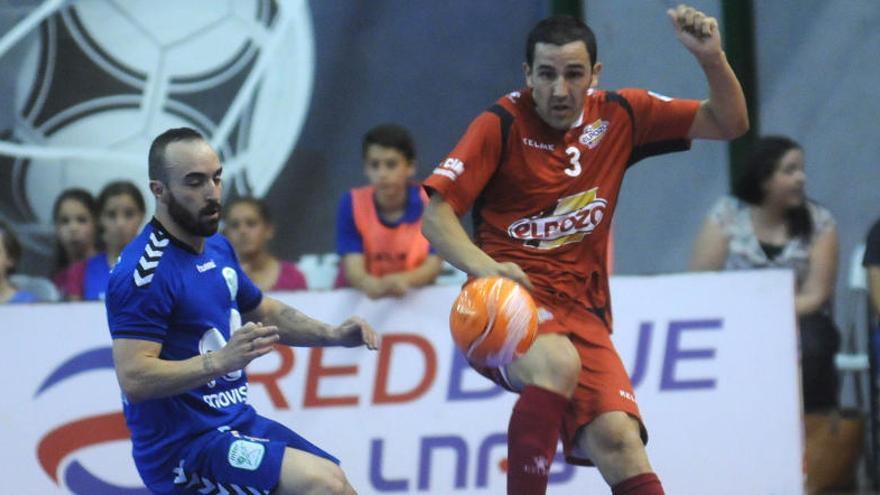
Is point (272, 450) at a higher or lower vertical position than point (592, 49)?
lower

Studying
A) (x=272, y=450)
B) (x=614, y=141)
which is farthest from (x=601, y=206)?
(x=272, y=450)

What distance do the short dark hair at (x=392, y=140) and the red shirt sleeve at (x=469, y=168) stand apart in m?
2.26

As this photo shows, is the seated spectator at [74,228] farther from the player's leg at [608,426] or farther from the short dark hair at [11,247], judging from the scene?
the player's leg at [608,426]

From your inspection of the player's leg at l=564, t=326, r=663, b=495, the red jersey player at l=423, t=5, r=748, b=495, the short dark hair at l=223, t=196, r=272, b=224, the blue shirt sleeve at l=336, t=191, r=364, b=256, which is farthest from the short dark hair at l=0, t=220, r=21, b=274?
the player's leg at l=564, t=326, r=663, b=495

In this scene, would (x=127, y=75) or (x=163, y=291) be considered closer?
(x=163, y=291)

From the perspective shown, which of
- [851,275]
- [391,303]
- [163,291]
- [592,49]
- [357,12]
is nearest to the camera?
[163,291]

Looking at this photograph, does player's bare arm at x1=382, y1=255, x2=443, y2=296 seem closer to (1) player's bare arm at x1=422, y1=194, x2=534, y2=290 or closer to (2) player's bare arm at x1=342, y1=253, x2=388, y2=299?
(2) player's bare arm at x1=342, y1=253, x2=388, y2=299

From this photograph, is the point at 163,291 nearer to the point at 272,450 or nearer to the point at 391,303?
the point at 272,450

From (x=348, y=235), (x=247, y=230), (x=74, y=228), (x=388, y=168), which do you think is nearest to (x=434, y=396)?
(x=348, y=235)

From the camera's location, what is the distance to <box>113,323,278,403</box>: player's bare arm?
16.1 feet

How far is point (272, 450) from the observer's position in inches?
208

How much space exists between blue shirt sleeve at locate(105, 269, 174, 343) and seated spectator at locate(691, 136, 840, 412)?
3.48 m

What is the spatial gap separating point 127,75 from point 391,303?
318 cm

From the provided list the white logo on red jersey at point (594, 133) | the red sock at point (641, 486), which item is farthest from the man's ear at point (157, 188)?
the red sock at point (641, 486)
